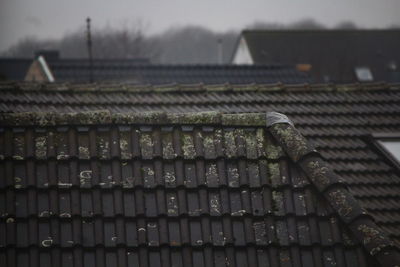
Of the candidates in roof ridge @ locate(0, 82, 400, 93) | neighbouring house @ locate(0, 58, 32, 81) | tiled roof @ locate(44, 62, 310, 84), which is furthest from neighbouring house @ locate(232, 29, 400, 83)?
roof ridge @ locate(0, 82, 400, 93)

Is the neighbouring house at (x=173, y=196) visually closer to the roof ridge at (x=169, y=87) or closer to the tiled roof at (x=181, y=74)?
the roof ridge at (x=169, y=87)

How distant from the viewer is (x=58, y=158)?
544cm

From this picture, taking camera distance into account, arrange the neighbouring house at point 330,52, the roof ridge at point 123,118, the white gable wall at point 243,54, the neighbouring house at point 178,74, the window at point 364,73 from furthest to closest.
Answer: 1. the window at point 364,73
2. the neighbouring house at point 330,52
3. the white gable wall at point 243,54
4. the neighbouring house at point 178,74
5. the roof ridge at point 123,118

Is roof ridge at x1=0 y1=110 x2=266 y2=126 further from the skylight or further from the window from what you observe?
the window

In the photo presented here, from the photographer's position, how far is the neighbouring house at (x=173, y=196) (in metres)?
5.01

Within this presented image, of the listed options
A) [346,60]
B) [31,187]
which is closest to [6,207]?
[31,187]

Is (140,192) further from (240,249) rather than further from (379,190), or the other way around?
(379,190)

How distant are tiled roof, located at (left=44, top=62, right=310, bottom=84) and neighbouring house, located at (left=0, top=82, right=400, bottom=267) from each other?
45.4ft

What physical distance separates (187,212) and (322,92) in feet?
16.9

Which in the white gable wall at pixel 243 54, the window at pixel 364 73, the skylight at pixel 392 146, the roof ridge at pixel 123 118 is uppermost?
the white gable wall at pixel 243 54

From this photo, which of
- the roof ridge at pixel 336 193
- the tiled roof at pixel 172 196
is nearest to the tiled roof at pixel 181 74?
the roof ridge at pixel 336 193

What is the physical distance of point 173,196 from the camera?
17.5 feet

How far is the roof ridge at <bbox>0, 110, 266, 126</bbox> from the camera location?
5.64 m

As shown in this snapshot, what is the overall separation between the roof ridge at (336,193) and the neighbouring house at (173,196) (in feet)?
0.04
